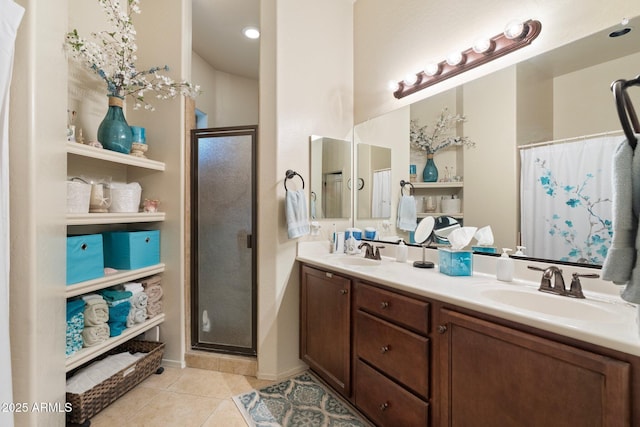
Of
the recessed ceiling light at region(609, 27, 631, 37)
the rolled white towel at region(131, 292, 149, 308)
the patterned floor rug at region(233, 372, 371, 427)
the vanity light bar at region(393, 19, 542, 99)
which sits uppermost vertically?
the vanity light bar at region(393, 19, 542, 99)

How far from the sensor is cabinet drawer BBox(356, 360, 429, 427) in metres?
1.19

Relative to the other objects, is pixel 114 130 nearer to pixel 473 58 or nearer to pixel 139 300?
pixel 139 300

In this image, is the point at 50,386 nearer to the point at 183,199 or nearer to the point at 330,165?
the point at 183,199

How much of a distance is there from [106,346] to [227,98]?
2.98 metres

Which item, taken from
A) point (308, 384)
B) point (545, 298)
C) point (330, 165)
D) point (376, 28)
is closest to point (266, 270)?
point (308, 384)

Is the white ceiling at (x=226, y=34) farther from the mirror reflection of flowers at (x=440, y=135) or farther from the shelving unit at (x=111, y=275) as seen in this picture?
the mirror reflection of flowers at (x=440, y=135)

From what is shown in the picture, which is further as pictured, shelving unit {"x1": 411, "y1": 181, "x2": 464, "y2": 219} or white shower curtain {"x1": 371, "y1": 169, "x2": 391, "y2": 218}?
white shower curtain {"x1": 371, "y1": 169, "x2": 391, "y2": 218}

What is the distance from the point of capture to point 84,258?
1.61m

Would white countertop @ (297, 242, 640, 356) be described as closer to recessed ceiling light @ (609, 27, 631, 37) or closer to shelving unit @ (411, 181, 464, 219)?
shelving unit @ (411, 181, 464, 219)

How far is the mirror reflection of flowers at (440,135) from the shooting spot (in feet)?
5.40

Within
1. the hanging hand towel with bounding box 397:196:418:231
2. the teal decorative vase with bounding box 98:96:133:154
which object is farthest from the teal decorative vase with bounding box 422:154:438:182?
the teal decorative vase with bounding box 98:96:133:154

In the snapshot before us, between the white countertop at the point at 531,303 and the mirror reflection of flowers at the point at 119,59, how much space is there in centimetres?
184

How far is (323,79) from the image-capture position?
2.26 meters

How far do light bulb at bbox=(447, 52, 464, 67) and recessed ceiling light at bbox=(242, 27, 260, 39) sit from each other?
1956 mm
